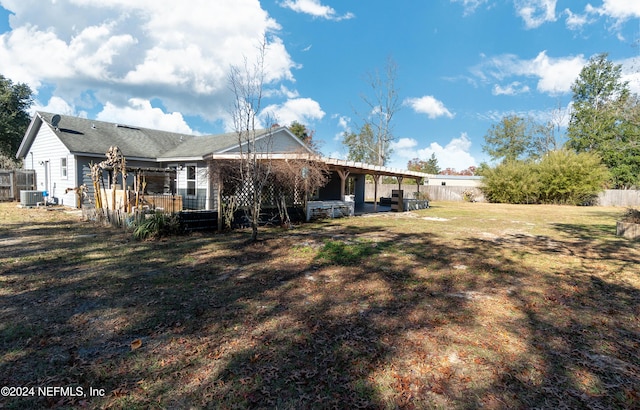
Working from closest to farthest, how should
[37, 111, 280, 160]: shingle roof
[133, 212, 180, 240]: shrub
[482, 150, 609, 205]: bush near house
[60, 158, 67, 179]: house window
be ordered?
[133, 212, 180, 240]: shrub
[37, 111, 280, 160]: shingle roof
[60, 158, 67, 179]: house window
[482, 150, 609, 205]: bush near house

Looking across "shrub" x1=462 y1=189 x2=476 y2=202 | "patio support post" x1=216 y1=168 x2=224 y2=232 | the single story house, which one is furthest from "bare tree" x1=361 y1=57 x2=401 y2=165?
"patio support post" x1=216 y1=168 x2=224 y2=232

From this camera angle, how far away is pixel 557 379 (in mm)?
2383

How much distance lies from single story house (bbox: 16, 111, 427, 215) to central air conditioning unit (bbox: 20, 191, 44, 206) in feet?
2.65

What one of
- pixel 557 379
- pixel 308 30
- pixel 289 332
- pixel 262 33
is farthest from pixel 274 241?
pixel 308 30

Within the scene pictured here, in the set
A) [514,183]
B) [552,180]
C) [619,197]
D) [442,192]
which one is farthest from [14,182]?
[619,197]

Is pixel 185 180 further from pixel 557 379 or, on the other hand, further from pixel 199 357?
pixel 557 379

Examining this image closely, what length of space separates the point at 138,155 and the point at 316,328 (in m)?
15.9

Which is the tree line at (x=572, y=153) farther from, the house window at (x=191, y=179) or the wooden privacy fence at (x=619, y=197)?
the house window at (x=191, y=179)

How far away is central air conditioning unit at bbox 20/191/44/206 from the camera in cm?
1401

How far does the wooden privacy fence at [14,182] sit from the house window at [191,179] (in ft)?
32.9

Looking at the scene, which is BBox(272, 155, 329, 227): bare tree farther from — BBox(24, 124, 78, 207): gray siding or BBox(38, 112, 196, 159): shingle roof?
BBox(24, 124, 78, 207): gray siding

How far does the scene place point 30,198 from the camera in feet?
46.6

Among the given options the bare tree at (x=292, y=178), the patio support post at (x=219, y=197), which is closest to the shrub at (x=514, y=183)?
the bare tree at (x=292, y=178)

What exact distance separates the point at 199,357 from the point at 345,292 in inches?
84.1
